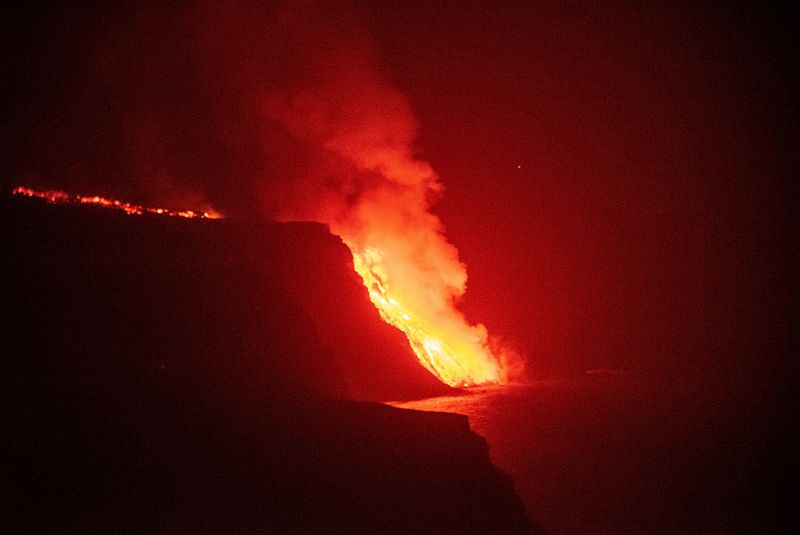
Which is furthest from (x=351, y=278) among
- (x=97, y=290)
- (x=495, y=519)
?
(x=495, y=519)

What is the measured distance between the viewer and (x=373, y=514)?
13156mm

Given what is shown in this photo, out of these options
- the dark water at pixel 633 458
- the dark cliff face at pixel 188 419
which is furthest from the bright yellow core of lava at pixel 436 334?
the dark cliff face at pixel 188 419

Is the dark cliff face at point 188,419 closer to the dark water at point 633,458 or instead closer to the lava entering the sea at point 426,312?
the dark water at point 633,458

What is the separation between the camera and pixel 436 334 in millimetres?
45125

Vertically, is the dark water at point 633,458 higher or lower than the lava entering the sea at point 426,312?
lower

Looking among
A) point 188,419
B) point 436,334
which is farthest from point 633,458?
point 436,334

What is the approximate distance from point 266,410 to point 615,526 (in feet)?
37.4

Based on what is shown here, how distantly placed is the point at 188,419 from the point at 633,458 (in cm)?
1992

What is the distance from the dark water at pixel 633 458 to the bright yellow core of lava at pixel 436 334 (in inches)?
116

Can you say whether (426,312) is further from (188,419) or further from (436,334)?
(188,419)

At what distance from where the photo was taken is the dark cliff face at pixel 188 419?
40.1 ft

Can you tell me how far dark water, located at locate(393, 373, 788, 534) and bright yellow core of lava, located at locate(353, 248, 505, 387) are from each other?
2.95 meters

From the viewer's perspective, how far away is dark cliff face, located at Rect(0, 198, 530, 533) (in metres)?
12.2

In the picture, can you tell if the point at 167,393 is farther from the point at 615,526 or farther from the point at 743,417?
the point at 743,417
